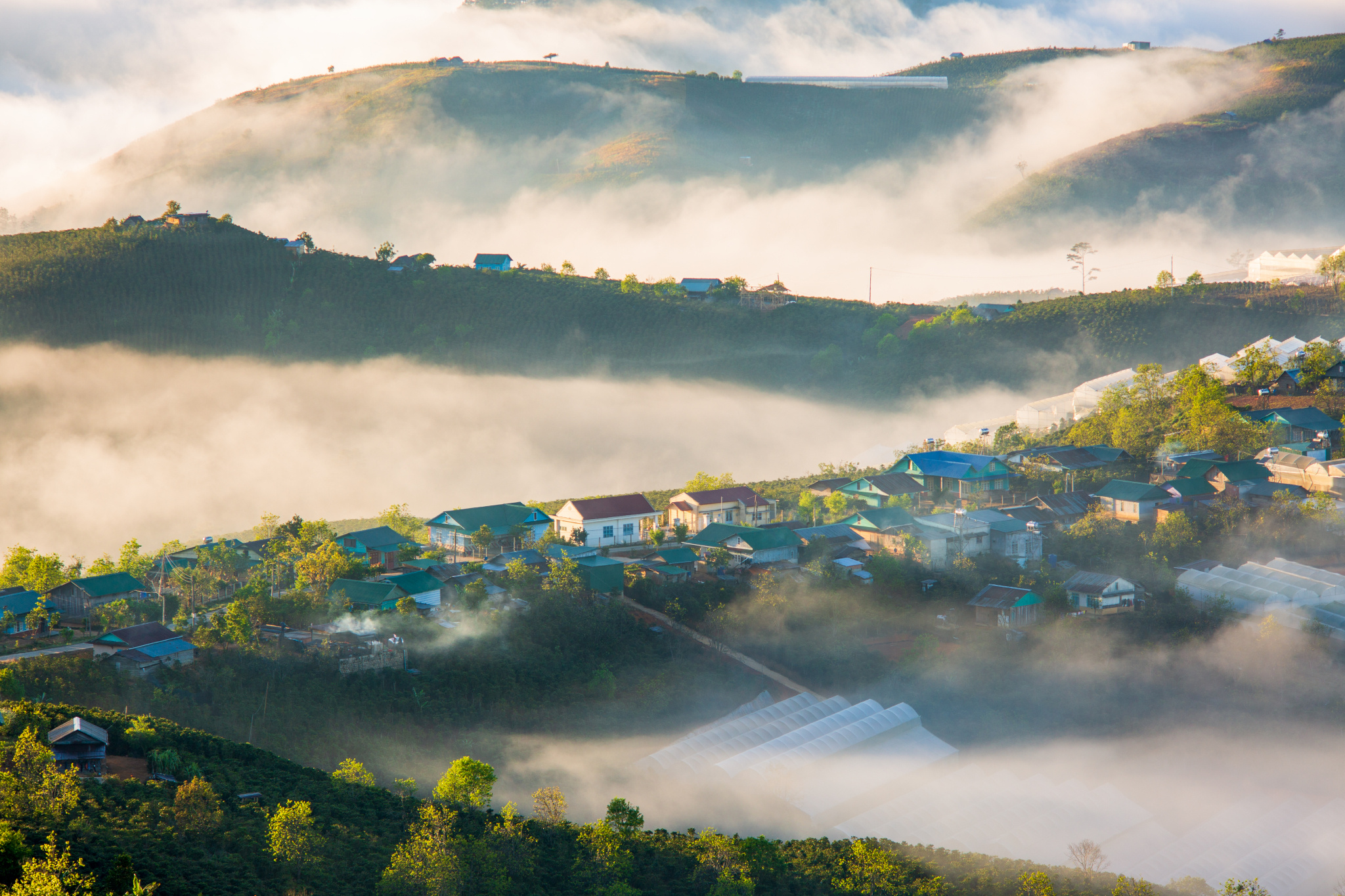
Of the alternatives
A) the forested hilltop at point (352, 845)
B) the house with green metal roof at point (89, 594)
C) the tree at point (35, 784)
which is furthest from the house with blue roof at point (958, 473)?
the tree at point (35, 784)

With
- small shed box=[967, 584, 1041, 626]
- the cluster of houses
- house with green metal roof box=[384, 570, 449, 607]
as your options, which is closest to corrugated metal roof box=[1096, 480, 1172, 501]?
small shed box=[967, 584, 1041, 626]

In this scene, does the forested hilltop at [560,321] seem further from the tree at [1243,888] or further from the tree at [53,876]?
the tree at [53,876]

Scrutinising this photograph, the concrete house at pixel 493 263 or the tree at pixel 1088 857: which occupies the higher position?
the concrete house at pixel 493 263

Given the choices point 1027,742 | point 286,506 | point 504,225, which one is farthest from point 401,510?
point 504,225

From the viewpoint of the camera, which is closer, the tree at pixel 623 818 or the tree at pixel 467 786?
the tree at pixel 623 818

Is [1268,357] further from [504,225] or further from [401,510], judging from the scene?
[504,225]

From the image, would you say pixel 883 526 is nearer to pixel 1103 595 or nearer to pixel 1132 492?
pixel 1103 595

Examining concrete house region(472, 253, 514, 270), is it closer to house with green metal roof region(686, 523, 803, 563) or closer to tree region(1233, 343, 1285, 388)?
tree region(1233, 343, 1285, 388)
